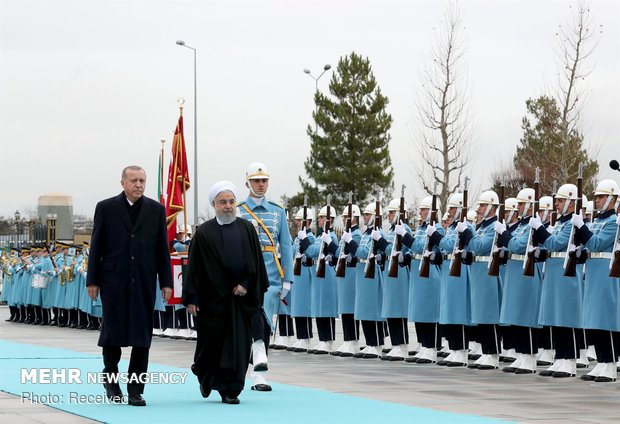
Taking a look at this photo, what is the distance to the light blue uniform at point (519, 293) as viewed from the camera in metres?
15.6

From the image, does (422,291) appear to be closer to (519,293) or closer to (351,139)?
(519,293)

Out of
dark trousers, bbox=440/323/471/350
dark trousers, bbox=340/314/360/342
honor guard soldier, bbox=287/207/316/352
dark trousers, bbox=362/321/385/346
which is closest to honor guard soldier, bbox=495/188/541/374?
dark trousers, bbox=440/323/471/350

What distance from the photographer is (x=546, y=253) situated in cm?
1527

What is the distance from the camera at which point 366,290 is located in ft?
60.7

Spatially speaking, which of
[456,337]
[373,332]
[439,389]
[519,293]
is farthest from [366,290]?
[439,389]

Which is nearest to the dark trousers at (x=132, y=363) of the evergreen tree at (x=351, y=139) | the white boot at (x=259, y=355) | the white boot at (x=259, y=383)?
the white boot at (x=259, y=355)

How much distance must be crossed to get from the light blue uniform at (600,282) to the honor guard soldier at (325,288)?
5814mm

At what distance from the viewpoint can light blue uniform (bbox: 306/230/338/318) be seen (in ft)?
64.5

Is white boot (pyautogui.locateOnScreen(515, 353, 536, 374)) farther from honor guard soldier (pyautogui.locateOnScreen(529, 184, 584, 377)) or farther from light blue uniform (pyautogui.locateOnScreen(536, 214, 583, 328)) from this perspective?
light blue uniform (pyautogui.locateOnScreen(536, 214, 583, 328))

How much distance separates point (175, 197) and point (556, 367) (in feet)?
37.7

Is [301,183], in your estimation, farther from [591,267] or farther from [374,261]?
[591,267]

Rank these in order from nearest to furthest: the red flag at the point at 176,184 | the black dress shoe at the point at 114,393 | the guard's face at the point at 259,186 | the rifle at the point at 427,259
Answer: the black dress shoe at the point at 114,393, the guard's face at the point at 259,186, the rifle at the point at 427,259, the red flag at the point at 176,184

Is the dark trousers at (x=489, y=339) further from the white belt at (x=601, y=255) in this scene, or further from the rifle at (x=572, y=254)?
the white belt at (x=601, y=255)

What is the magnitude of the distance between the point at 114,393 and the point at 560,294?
6065mm
